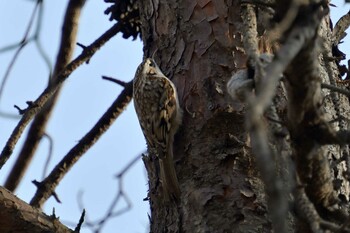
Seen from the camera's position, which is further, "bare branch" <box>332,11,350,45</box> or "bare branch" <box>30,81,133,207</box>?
"bare branch" <box>30,81,133,207</box>

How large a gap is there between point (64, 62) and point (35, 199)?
2.65ft

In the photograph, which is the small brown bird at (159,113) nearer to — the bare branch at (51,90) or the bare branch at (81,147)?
the bare branch at (81,147)

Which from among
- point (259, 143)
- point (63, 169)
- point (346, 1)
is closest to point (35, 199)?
point (63, 169)

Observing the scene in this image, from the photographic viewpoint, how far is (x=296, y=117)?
2080 mm

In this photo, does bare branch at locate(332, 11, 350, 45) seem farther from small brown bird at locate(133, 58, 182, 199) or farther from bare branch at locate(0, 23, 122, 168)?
bare branch at locate(0, 23, 122, 168)

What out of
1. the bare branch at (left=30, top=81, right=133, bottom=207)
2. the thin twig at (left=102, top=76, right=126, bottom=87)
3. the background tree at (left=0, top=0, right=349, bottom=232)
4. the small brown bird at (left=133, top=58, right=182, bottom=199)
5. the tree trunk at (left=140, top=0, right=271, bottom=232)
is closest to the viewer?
the background tree at (left=0, top=0, right=349, bottom=232)

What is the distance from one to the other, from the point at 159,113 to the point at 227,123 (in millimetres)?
1031

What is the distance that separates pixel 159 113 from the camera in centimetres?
421

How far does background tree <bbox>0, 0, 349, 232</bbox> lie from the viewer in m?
2.15

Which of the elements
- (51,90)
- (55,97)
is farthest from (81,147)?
(55,97)

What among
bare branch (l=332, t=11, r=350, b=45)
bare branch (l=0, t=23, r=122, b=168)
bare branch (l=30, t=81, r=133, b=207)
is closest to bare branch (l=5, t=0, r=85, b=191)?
bare branch (l=0, t=23, r=122, b=168)

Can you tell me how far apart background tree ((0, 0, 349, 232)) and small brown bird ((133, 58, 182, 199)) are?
0.16 ft

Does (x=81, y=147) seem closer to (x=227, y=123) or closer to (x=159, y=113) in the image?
(x=159, y=113)

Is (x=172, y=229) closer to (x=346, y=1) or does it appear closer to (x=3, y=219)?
A: (x=3, y=219)
